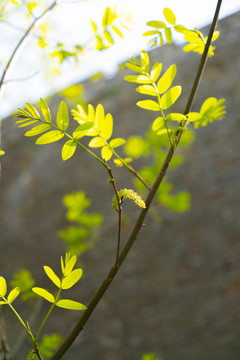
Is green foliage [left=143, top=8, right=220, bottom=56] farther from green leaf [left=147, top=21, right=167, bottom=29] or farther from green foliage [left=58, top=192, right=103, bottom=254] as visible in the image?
green foliage [left=58, top=192, right=103, bottom=254]

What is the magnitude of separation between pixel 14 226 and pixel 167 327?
1986 mm

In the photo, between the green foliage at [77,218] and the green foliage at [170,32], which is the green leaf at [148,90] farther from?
the green foliage at [77,218]

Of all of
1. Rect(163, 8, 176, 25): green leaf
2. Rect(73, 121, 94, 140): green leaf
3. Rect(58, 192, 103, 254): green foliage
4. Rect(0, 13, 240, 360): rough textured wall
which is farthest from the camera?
Rect(0, 13, 240, 360): rough textured wall

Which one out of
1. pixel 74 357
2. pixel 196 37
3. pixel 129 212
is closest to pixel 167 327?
pixel 74 357

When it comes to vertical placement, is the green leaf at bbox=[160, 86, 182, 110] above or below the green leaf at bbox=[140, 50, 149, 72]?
below

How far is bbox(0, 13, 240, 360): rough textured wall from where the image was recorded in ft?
10.3

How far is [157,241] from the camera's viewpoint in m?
3.52

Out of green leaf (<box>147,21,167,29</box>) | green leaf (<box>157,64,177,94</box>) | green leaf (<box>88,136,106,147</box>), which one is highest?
green leaf (<box>147,21,167,29</box>)

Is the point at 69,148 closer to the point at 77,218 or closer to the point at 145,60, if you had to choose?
the point at 145,60

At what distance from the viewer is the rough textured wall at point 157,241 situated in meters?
3.13

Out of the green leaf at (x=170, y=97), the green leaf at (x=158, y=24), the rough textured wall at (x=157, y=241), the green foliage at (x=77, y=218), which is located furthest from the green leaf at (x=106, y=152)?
the rough textured wall at (x=157, y=241)

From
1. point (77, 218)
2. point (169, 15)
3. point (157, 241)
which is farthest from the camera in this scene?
point (157, 241)

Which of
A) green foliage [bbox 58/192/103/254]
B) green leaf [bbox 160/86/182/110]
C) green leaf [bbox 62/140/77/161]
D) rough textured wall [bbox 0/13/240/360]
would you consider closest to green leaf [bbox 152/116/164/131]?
green leaf [bbox 160/86/182/110]

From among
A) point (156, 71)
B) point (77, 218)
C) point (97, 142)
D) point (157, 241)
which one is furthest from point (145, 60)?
point (157, 241)
